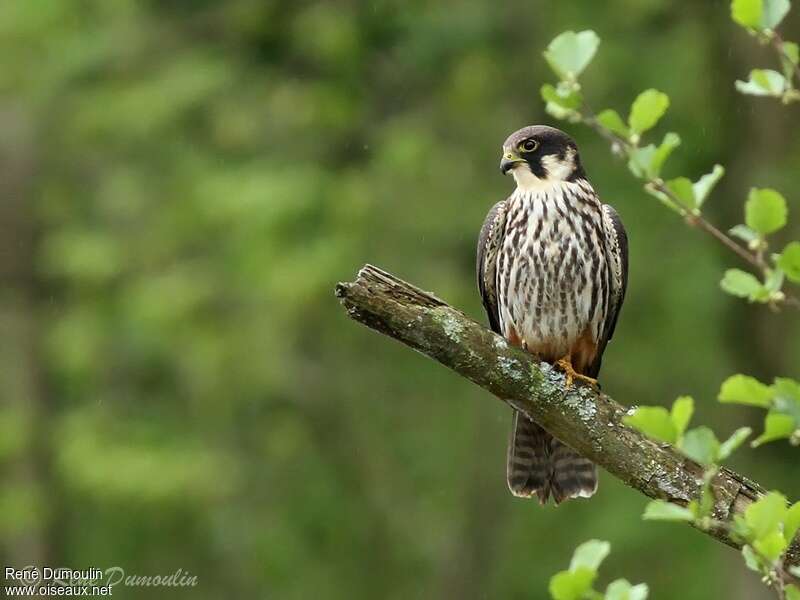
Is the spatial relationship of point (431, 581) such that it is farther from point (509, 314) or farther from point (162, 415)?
point (509, 314)

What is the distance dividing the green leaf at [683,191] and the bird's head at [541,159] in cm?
Answer: 237

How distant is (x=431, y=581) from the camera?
1143 centimetres

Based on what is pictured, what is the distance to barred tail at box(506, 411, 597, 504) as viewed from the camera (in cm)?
468

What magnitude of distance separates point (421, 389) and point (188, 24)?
3143mm

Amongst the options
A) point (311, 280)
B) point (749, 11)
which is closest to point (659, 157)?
point (749, 11)

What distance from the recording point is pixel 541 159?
5.04m

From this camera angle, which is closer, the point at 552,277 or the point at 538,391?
the point at 538,391

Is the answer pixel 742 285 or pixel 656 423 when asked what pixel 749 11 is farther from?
pixel 656 423

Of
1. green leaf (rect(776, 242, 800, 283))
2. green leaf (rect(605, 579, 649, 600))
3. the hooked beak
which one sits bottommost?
green leaf (rect(605, 579, 649, 600))

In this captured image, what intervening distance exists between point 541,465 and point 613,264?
710mm

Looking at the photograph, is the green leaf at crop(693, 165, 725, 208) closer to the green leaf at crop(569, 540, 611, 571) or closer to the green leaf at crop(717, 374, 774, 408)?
the green leaf at crop(717, 374, 774, 408)

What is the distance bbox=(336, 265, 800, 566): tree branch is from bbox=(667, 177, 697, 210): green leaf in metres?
0.98

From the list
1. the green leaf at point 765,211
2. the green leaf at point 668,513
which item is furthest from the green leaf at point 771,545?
the green leaf at point 765,211

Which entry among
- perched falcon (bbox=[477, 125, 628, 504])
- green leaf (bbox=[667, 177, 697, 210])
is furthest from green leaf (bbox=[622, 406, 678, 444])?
perched falcon (bbox=[477, 125, 628, 504])
